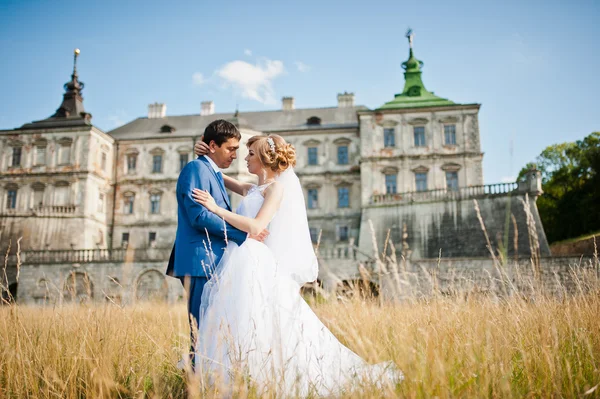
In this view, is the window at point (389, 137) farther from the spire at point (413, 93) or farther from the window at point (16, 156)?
the window at point (16, 156)

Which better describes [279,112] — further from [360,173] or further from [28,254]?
[28,254]

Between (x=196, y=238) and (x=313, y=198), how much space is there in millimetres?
28263

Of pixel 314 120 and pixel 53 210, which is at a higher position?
pixel 314 120

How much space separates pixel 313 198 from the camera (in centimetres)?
3152

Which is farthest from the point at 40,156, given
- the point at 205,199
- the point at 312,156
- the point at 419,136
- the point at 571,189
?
the point at 571,189

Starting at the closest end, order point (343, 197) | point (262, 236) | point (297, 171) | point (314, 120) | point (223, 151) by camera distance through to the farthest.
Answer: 1. point (262, 236)
2. point (223, 151)
3. point (343, 197)
4. point (297, 171)
5. point (314, 120)

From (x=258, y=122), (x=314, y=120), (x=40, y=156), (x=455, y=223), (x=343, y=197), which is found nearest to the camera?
(x=455, y=223)

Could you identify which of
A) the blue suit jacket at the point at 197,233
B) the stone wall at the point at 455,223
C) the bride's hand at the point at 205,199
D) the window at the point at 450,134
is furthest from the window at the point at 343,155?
the bride's hand at the point at 205,199

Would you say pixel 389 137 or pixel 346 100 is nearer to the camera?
pixel 389 137

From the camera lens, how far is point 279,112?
35.4 m

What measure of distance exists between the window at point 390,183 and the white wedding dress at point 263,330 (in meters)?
26.1

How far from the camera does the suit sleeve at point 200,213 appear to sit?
321 centimetres

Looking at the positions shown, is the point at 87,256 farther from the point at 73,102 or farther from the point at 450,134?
the point at 450,134

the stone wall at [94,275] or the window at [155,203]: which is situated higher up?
the window at [155,203]
